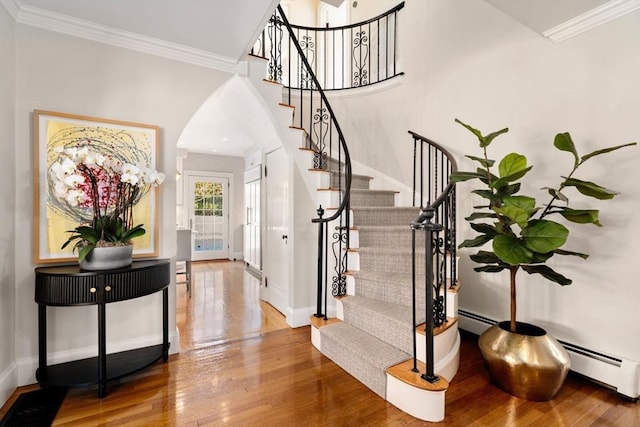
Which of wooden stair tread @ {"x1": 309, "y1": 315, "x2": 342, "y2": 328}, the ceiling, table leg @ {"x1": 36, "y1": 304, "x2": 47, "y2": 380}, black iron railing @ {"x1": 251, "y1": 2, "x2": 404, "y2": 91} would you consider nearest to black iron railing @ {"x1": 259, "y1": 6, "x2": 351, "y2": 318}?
wooden stair tread @ {"x1": 309, "y1": 315, "x2": 342, "y2": 328}

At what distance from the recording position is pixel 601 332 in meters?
2.12

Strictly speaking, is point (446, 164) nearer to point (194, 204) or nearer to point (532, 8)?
point (532, 8)

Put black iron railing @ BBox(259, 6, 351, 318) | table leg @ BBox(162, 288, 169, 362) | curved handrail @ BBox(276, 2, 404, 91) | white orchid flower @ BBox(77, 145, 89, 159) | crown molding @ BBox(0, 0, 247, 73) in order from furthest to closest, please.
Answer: curved handrail @ BBox(276, 2, 404, 91) → black iron railing @ BBox(259, 6, 351, 318) → table leg @ BBox(162, 288, 169, 362) → crown molding @ BBox(0, 0, 247, 73) → white orchid flower @ BBox(77, 145, 89, 159)

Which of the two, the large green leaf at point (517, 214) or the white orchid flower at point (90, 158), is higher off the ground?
the white orchid flower at point (90, 158)

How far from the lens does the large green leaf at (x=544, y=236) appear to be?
1765mm

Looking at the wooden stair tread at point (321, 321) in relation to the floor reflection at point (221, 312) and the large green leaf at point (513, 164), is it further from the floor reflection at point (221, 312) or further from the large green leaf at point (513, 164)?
the large green leaf at point (513, 164)

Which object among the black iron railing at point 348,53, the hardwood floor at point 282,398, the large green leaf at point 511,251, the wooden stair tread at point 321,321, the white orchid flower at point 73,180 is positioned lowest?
the hardwood floor at point 282,398

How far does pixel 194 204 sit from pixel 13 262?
524cm

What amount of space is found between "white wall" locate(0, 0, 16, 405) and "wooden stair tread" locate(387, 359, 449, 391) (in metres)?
2.46

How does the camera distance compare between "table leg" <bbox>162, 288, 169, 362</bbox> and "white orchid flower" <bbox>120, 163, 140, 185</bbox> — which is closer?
"white orchid flower" <bbox>120, 163, 140, 185</bbox>

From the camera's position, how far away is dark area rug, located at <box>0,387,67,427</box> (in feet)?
5.56

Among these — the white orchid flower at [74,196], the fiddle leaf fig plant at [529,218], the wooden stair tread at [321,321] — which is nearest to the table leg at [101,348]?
the white orchid flower at [74,196]

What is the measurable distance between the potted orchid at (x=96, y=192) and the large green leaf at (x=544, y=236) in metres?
2.62

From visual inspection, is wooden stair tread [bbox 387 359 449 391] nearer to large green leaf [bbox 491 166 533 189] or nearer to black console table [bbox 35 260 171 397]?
large green leaf [bbox 491 166 533 189]
